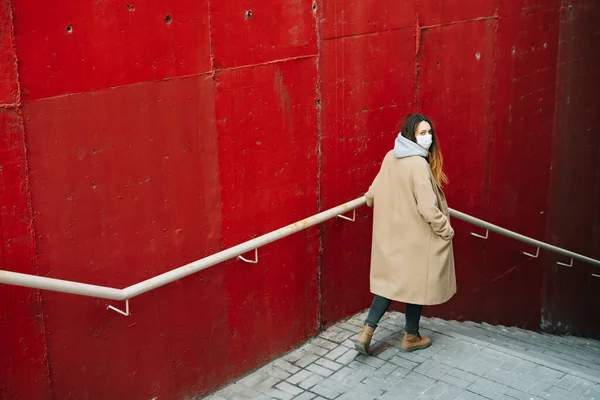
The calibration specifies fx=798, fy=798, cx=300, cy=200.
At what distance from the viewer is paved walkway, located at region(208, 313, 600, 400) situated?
209 inches

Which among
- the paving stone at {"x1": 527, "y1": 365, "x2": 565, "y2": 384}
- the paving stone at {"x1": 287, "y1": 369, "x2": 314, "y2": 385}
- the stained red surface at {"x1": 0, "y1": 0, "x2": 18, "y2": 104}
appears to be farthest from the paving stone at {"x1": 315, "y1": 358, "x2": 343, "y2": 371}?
the stained red surface at {"x1": 0, "y1": 0, "x2": 18, "y2": 104}

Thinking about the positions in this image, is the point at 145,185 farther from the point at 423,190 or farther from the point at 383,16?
the point at 383,16

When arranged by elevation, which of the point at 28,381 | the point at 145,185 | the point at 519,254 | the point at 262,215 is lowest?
the point at 519,254

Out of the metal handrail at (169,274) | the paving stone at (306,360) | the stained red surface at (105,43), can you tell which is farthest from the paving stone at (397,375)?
the stained red surface at (105,43)

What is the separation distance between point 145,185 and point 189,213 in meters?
0.41

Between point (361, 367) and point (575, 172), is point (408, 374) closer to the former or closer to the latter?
point (361, 367)

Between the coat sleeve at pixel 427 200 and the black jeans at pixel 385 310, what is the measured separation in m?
0.70

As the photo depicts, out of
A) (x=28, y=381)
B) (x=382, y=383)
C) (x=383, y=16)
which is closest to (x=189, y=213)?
(x=28, y=381)

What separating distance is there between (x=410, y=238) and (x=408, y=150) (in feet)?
2.01

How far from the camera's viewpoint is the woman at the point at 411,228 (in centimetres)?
541

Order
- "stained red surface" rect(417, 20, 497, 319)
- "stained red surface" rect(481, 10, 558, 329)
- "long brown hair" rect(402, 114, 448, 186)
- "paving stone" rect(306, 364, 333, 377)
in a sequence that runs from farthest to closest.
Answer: "stained red surface" rect(481, 10, 558, 329)
"stained red surface" rect(417, 20, 497, 319)
"paving stone" rect(306, 364, 333, 377)
"long brown hair" rect(402, 114, 448, 186)

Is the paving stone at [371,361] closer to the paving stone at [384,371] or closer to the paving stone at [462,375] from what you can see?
the paving stone at [384,371]

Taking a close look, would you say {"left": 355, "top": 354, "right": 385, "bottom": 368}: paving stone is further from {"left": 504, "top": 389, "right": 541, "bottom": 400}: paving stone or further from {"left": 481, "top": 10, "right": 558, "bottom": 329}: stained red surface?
{"left": 481, "top": 10, "right": 558, "bottom": 329}: stained red surface

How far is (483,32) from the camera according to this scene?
743 centimetres
